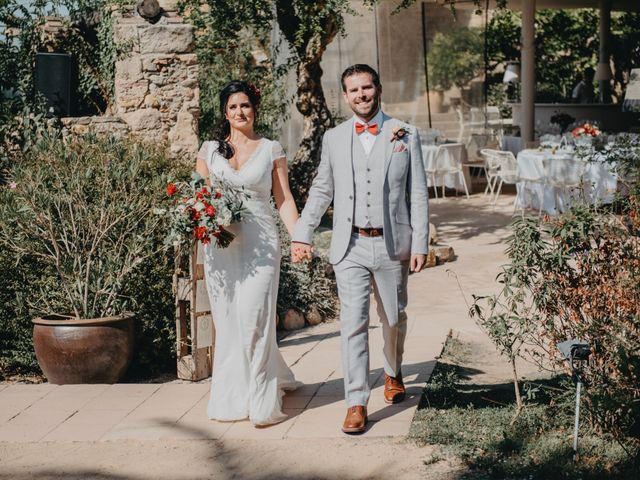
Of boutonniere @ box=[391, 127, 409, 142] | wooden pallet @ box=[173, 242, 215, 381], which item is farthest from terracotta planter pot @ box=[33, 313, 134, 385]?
boutonniere @ box=[391, 127, 409, 142]

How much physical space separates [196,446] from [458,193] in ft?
40.1

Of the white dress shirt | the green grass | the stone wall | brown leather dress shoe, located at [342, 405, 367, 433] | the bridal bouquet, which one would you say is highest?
the stone wall

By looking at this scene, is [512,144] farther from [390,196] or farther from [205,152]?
[390,196]

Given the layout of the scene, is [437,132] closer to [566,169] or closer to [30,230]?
[566,169]

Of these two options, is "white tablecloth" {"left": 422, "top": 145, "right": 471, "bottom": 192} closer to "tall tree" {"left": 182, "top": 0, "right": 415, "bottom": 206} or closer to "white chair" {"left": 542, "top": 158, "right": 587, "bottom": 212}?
"white chair" {"left": 542, "top": 158, "right": 587, "bottom": 212}

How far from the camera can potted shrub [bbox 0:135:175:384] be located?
586cm

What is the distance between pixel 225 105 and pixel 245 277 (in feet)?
3.05

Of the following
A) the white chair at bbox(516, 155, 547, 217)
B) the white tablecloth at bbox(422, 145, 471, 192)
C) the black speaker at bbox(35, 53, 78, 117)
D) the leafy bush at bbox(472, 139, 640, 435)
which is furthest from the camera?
the white tablecloth at bbox(422, 145, 471, 192)

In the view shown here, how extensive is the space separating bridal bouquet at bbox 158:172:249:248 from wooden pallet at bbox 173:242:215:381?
0.82 meters

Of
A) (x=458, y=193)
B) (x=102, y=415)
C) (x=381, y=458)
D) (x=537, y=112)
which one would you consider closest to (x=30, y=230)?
(x=102, y=415)

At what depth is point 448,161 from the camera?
1504cm

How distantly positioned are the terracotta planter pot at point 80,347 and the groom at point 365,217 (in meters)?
1.80

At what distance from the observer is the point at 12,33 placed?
10742 millimetres

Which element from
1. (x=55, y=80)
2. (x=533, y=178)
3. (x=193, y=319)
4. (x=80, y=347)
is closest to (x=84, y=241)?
(x=80, y=347)
